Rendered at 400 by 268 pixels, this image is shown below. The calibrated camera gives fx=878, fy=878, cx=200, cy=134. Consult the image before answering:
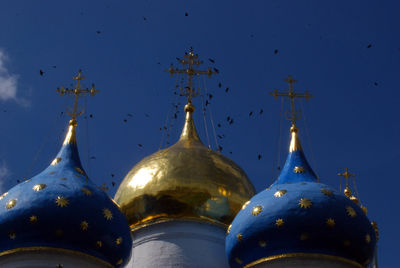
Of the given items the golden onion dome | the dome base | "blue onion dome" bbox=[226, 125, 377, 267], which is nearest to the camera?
"blue onion dome" bbox=[226, 125, 377, 267]

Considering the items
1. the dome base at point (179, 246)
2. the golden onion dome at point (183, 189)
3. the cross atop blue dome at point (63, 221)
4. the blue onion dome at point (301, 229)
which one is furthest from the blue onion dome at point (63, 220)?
the golden onion dome at point (183, 189)

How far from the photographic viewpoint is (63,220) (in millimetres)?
11391

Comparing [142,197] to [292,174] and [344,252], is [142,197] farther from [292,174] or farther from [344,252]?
[344,252]

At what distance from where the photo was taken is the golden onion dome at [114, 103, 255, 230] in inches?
540

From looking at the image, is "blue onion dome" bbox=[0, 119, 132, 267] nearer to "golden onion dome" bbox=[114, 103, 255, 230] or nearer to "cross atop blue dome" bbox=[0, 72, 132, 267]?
"cross atop blue dome" bbox=[0, 72, 132, 267]

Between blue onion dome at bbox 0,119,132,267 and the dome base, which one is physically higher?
blue onion dome at bbox 0,119,132,267

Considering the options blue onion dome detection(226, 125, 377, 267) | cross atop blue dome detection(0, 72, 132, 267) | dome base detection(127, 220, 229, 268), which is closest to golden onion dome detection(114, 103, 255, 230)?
dome base detection(127, 220, 229, 268)

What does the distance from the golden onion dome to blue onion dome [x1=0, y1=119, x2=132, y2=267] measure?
5.56 ft

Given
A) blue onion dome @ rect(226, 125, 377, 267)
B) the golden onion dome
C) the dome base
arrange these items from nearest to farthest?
blue onion dome @ rect(226, 125, 377, 267) < the dome base < the golden onion dome

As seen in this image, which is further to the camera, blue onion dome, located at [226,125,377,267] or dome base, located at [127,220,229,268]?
dome base, located at [127,220,229,268]

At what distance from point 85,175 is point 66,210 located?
132 centimetres

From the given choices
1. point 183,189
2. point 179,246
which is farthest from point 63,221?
point 183,189

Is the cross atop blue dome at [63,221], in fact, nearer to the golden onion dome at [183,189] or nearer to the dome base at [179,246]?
the dome base at [179,246]

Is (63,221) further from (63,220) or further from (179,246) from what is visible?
(179,246)
